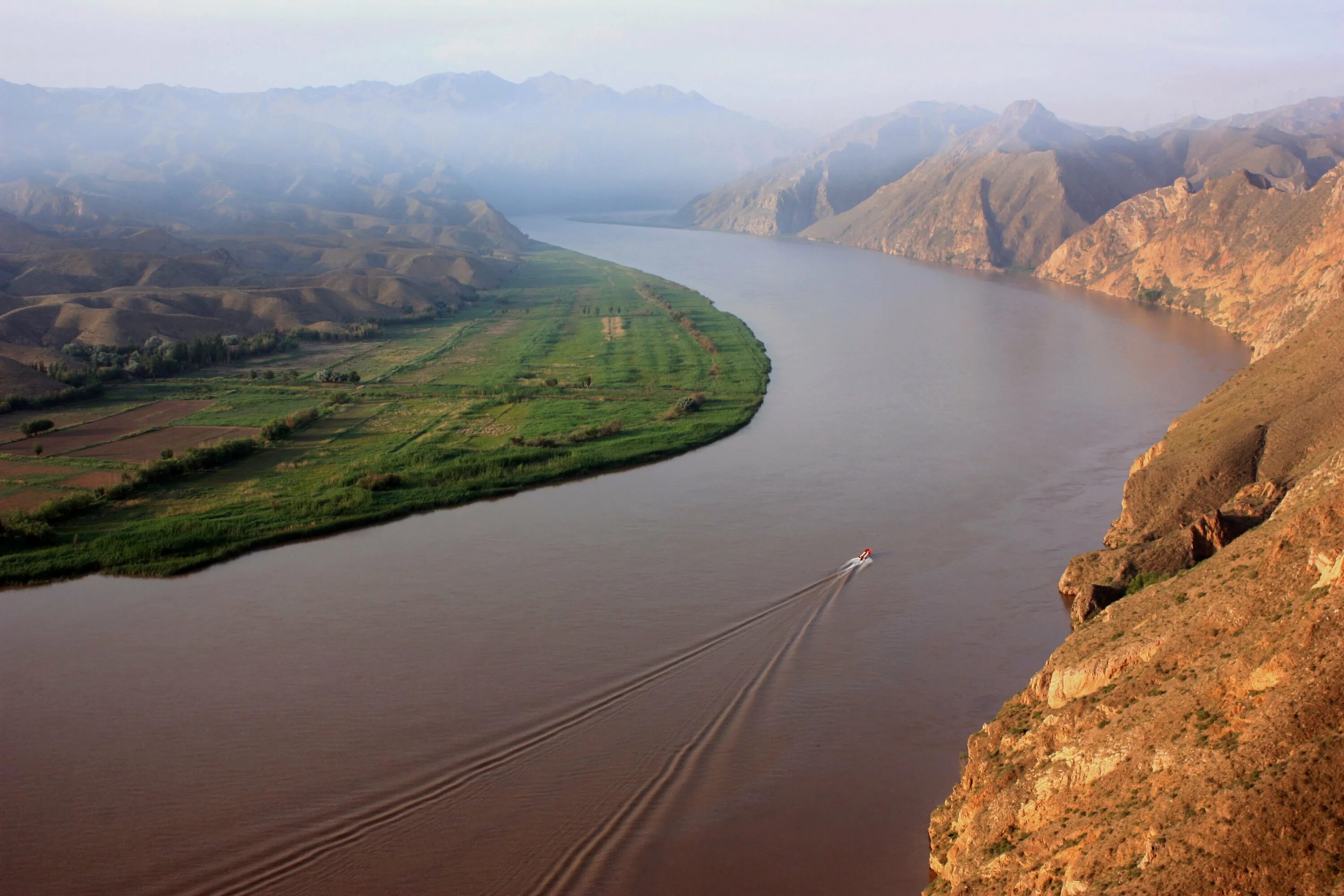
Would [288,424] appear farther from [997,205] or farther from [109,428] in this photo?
[997,205]

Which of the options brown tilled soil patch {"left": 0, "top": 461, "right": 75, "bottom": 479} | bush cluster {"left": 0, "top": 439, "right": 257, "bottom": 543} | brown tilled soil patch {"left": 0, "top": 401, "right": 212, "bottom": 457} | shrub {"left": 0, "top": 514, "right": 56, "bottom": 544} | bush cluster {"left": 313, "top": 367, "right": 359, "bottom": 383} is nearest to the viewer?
shrub {"left": 0, "top": 514, "right": 56, "bottom": 544}

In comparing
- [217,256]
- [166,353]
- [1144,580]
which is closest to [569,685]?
[1144,580]

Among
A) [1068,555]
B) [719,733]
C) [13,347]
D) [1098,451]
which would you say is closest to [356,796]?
[719,733]

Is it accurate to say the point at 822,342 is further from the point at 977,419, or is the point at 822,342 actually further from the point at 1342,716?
the point at 1342,716

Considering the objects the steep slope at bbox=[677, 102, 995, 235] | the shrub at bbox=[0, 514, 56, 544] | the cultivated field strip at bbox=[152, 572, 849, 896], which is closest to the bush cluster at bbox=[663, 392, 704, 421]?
the cultivated field strip at bbox=[152, 572, 849, 896]

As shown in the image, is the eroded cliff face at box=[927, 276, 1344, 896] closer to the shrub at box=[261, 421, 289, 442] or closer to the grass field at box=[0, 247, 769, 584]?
the grass field at box=[0, 247, 769, 584]

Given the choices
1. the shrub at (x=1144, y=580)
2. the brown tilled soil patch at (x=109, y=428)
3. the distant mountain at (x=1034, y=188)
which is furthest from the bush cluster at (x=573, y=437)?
the distant mountain at (x=1034, y=188)
